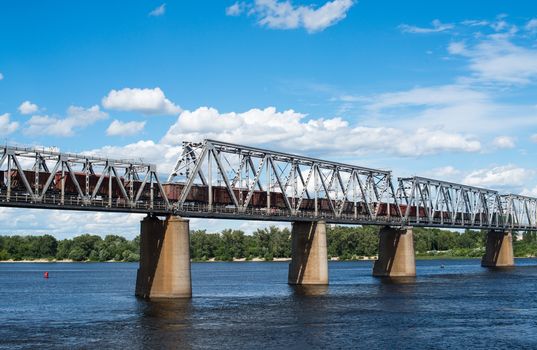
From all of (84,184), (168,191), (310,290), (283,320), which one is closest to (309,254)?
(310,290)

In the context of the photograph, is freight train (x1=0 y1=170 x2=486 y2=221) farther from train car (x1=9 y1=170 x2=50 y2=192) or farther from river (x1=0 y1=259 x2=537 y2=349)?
river (x1=0 y1=259 x2=537 y2=349)

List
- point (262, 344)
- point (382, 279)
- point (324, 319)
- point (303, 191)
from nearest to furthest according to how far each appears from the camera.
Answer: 1. point (262, 344)
2. point (324, 319)
3. point (303, 191)
4. point (382, 279)

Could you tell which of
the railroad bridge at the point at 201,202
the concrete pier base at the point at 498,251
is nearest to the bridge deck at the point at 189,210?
the railroad bridge at the point at 201,202

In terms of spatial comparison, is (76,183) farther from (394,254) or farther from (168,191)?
(394,254)

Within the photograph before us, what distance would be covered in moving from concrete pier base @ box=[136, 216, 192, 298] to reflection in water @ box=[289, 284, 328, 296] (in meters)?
18.4

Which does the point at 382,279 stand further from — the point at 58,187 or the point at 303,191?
the point at 58,187

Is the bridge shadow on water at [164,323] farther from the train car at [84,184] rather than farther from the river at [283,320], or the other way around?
the train car at [84,184]

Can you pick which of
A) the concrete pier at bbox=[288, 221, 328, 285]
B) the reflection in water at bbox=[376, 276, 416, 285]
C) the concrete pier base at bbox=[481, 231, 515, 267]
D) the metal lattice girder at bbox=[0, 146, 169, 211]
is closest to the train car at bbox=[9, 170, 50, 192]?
the metal lattice girder at bbox=[0, 146, 169, 211]

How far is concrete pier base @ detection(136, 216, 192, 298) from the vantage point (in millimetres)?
77938

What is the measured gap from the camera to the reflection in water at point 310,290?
92625 mm

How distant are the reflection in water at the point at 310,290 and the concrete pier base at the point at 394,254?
98.4ft

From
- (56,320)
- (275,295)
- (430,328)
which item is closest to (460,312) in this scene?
(430,328)

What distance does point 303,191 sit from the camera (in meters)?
109

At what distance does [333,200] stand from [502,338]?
224 ft
